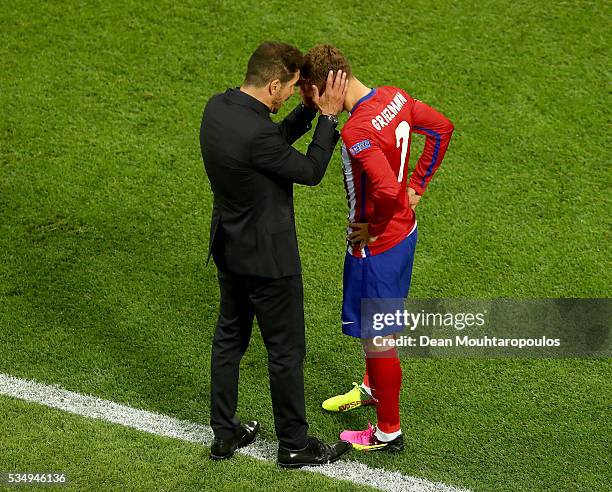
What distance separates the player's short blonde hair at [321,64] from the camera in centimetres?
420

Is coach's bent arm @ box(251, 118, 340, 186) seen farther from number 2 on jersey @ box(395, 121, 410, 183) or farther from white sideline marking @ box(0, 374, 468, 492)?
white sideline marking @ box(0, 374, 468, 492)

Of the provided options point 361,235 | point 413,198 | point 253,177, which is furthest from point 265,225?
point 413,198

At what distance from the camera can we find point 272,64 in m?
4.09

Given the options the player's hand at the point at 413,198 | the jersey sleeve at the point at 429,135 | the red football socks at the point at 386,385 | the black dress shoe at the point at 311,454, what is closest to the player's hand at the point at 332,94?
the jersey sleeve at the point at 429,135

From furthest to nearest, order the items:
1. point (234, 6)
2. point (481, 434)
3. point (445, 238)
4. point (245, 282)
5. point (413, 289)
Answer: point (234, 6) < point (445, 238) < point (413, 289) < point (481, 434) < point (245, 282)

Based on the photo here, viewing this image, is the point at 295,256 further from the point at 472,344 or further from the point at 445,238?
the point at 445,238

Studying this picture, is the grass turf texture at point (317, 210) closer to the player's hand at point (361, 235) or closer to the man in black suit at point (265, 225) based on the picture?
the man in black suit at point (265, 225)

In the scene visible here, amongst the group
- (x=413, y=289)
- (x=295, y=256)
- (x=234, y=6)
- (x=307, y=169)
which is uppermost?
(x=234, y=6)

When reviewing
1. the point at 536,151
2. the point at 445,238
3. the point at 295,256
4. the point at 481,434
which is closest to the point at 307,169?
the point at 295,256

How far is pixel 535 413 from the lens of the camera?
5082mm

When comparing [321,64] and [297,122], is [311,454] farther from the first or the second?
[321,64]

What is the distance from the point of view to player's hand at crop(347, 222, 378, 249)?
4.50 meters

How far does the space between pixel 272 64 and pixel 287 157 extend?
1.28 feet

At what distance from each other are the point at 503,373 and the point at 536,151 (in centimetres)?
212
